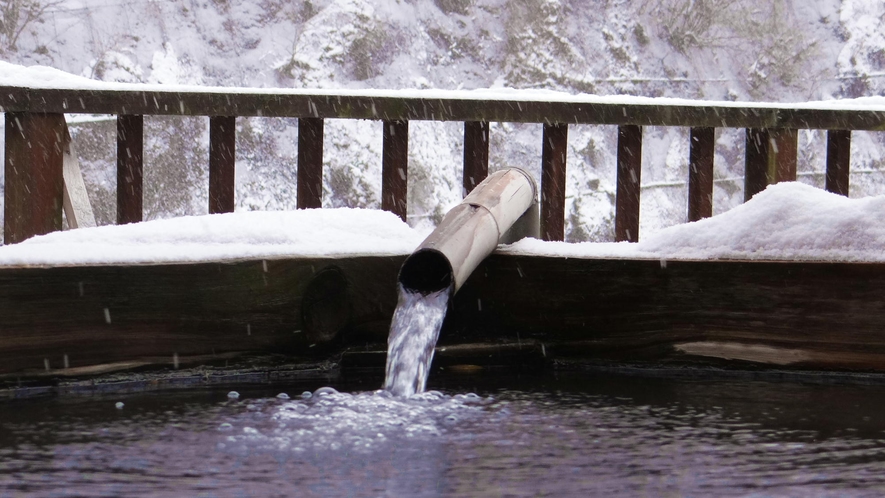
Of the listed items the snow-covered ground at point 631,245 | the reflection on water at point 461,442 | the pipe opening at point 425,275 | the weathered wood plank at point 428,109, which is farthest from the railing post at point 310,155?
the reflection on water at point 461,442

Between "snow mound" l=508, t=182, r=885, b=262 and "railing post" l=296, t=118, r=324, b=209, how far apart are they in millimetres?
1323

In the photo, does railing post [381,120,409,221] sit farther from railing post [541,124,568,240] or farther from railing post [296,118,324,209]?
railing post [541,124,568,240]

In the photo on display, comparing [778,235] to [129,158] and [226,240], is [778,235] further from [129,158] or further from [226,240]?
[129,158]

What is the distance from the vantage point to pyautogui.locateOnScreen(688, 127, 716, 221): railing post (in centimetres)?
378

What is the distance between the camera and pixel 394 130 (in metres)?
3.64

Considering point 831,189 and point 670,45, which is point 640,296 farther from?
point 670,45

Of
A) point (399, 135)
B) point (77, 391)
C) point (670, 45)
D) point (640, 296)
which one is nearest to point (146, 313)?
point (77, 391)

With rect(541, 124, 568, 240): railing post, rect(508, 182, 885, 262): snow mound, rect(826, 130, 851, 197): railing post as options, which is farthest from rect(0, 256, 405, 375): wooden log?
rect(826, 130, 851, 197): railing post

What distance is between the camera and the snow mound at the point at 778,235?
2373 mm

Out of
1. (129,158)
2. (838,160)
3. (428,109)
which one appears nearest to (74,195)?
(129,158)

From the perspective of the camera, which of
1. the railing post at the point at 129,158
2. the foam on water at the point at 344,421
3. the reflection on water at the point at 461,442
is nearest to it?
the reflection on water at the point at 461,442

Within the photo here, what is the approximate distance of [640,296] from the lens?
2439 mm

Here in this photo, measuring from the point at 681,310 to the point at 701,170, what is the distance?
1.52m

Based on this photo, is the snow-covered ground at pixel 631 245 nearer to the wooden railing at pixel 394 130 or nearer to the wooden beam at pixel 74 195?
the wooden railing at pixel 394 130
